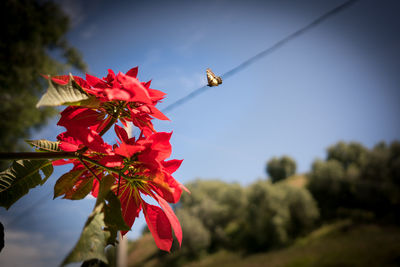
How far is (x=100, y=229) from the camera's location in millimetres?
65

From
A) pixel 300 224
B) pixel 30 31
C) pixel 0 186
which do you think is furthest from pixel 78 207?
pixel 300 224

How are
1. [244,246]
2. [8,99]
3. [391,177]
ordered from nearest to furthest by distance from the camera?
[8,99] < [391,177] < [244,246]

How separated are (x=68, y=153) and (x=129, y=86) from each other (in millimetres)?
39

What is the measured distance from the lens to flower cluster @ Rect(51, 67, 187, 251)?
77 millimetres

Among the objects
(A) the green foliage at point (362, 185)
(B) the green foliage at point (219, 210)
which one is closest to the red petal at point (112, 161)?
(B) the green foliage at point (219, 210)

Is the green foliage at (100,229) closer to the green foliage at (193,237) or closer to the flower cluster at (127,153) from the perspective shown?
the flower cluster at (127,153)

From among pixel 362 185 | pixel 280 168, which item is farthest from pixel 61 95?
pixel 280 168

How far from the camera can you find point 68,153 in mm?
83

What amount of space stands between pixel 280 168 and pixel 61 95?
7.66 m

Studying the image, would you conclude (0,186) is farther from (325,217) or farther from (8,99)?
(325,217)

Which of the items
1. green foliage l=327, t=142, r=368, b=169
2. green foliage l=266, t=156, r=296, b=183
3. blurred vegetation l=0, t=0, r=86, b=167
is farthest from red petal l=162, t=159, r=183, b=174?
green foliage l=327, t=142, r=368, b=169

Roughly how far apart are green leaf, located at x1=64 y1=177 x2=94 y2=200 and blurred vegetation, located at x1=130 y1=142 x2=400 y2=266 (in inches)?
192

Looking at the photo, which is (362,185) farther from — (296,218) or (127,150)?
(127,150)

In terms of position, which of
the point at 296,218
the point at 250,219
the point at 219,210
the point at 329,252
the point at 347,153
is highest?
the point at 347,153
